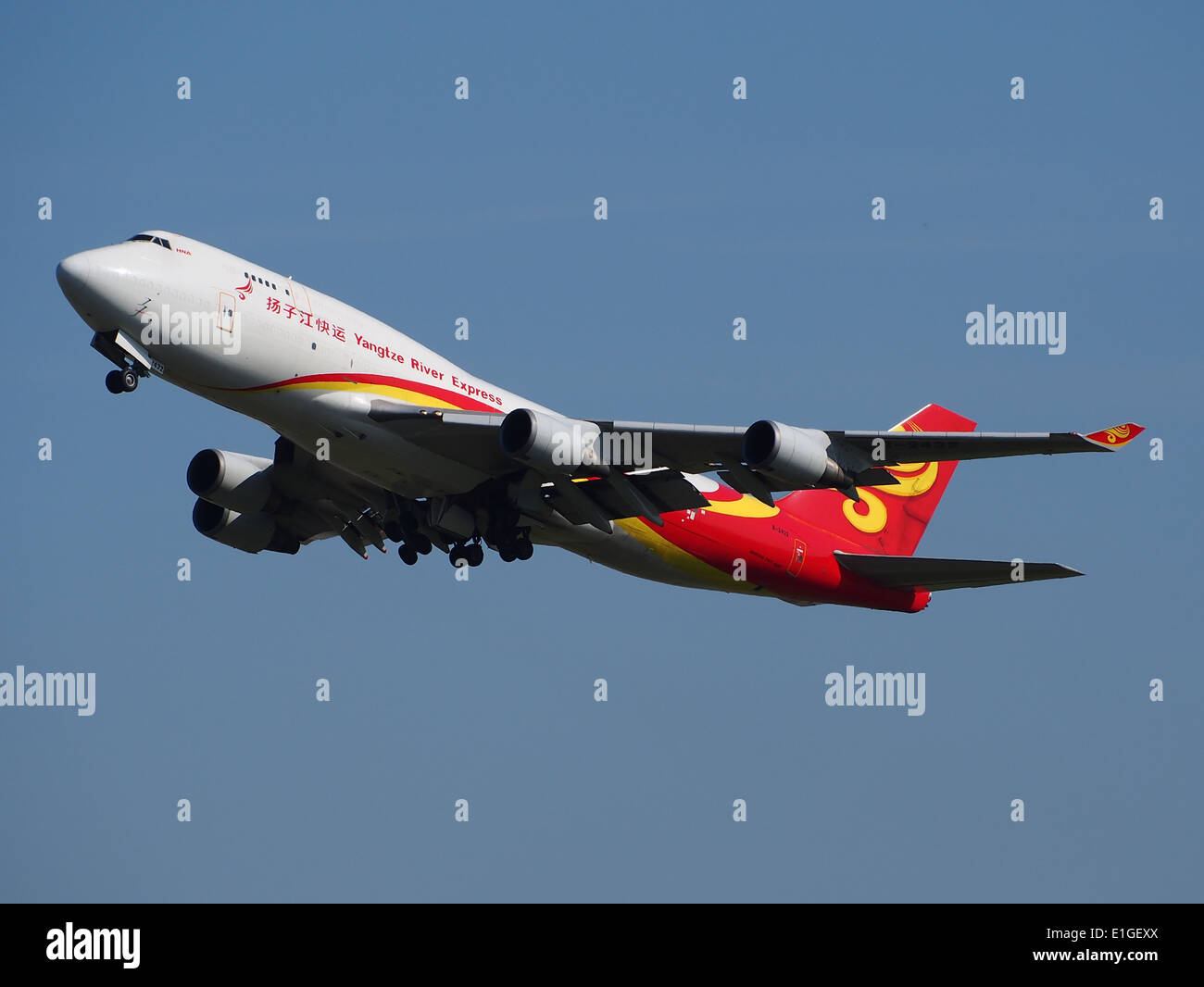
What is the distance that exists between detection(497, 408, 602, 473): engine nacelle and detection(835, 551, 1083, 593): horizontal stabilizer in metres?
11.6

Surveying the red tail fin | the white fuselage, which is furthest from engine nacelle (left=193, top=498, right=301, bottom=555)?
the red tail fin

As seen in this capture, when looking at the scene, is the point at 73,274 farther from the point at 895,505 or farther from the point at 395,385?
the point at 895,505

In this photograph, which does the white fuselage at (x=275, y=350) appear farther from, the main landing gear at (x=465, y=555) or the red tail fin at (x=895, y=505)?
the red tail fin at (x=895, y=505)

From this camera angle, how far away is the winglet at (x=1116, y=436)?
3378 cm

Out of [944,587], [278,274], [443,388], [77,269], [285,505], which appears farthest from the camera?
[944,587]

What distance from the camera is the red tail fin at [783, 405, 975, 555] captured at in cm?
4753

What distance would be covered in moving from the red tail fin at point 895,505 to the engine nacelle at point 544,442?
35.1 feet

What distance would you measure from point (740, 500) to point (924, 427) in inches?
326

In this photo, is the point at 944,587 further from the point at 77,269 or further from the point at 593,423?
the point at 77,269

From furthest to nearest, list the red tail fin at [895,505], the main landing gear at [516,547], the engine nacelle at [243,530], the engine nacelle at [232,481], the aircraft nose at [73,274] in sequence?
the red tail fin at [895,505], the engine nacelle at [243,530], the engine nacelle at [232,481], the main landing gear at [516,547], the aircraft nose at [73,274]

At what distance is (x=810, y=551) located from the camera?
45.9m

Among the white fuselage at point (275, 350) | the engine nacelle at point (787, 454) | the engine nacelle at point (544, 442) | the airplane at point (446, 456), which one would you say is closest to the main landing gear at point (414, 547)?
the airplane at point (446, 456)
